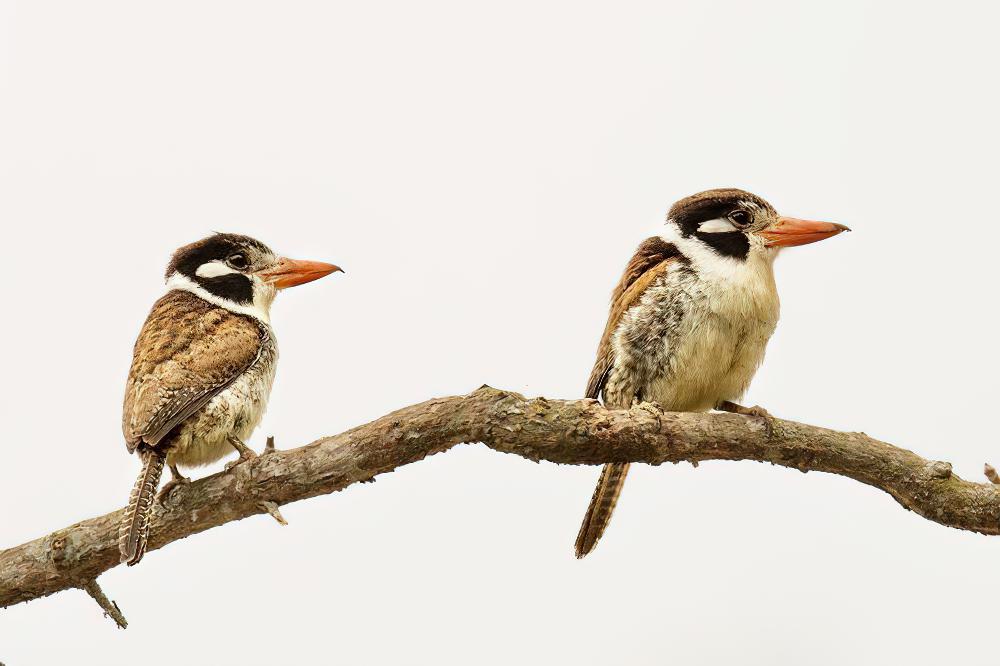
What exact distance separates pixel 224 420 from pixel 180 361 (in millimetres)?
350

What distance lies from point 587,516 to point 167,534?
1884mm

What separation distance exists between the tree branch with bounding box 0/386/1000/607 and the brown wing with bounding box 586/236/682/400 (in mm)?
802

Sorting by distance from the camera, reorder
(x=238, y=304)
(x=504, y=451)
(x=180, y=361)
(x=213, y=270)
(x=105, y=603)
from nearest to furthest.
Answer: (x=504, y=451) < (x=105, y=603) < (x=180, y=361) < (x=238, y=304) < (x=213, y=270)

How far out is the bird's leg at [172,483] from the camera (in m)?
4.66

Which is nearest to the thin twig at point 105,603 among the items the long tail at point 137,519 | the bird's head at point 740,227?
the long tail at point 137,519

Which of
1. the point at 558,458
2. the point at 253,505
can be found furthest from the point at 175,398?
the point at 558,458

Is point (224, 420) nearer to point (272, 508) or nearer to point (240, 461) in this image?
point (240, 461)

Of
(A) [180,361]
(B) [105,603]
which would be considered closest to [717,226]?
(A) [180,361]

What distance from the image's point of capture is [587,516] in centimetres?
528

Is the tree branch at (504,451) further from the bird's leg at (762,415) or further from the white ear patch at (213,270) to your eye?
the white ear patch at (213,270)

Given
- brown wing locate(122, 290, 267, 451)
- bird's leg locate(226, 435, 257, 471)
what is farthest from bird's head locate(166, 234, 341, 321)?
bird's leg locate(226, 435, 257, 471)

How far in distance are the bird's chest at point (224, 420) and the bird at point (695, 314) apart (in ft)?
4.98

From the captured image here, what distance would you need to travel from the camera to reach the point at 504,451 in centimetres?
417

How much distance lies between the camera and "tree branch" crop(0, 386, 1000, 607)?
4.13 m
